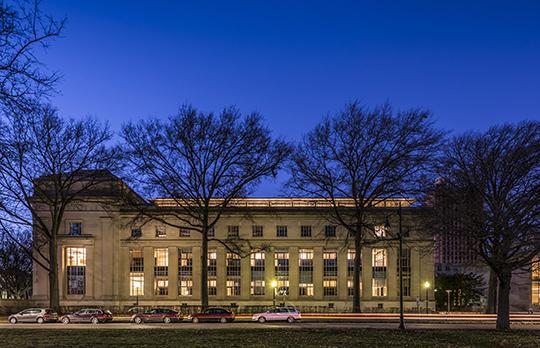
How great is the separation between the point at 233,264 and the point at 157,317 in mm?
28333

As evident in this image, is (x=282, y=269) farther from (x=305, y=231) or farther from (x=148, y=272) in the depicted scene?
(x=148, y=272)

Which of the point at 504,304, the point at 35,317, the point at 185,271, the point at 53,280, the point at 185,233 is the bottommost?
the point at 35,317

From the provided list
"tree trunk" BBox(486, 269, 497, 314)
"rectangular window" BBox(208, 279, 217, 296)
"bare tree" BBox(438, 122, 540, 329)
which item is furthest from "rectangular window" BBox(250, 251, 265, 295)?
"bare tree" BBox(438, 122, 540, 329)

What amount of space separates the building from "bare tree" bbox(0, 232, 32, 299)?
33354 mm

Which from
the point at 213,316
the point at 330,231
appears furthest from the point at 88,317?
the point at 330,231

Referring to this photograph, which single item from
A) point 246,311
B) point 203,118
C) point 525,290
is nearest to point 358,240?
point 246,311

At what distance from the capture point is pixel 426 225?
144 ft

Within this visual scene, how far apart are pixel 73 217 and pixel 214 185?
28604mm

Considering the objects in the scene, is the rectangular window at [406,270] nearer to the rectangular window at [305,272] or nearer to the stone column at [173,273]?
the rectangular window at [305,272]

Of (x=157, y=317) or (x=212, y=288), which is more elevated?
(x=157, y=317)

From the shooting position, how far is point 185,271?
8006 centimetres

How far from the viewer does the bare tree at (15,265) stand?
357ft

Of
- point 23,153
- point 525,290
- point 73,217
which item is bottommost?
point 525,290

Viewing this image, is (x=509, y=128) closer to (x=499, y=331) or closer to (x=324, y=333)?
(x=499, y=331)
